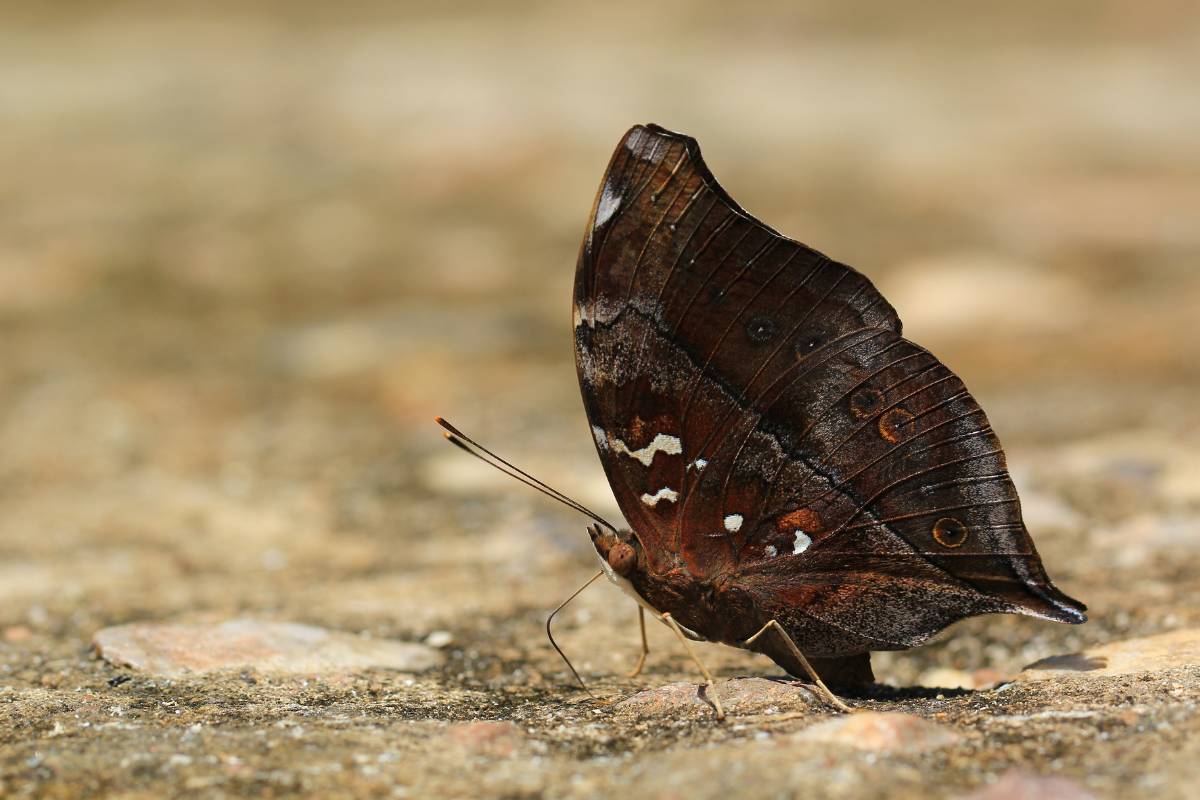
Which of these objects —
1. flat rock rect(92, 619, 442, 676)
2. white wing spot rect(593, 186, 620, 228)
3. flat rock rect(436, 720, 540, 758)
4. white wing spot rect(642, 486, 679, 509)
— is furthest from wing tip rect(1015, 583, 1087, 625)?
flat rock rect(92, 619, 442, 676)

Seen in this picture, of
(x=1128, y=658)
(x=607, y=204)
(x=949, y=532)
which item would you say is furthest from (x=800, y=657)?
(x=607, y=204)

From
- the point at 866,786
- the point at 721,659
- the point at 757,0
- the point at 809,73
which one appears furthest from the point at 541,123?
the point at 866,786

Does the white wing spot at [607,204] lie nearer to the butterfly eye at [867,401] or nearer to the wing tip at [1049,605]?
the butterfly eye at [867,401]

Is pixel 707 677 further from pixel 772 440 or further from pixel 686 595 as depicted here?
pixel 772 440

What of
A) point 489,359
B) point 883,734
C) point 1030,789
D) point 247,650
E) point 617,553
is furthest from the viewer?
point 489,359

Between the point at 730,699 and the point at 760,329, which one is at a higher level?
the point at 760,329

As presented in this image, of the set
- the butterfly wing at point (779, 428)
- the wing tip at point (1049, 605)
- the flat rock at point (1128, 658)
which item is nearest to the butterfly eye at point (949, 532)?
the butterfly wing at point (779, 428)

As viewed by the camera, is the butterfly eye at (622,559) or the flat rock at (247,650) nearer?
the butterfly eye at (622,559)

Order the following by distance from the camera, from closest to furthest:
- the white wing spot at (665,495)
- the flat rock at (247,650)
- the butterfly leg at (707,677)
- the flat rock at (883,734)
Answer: the flat rock at (883,734)
the butterfly leg at (707,677)
the white wing spot at (665,495)
the flat rock at (247,650)
